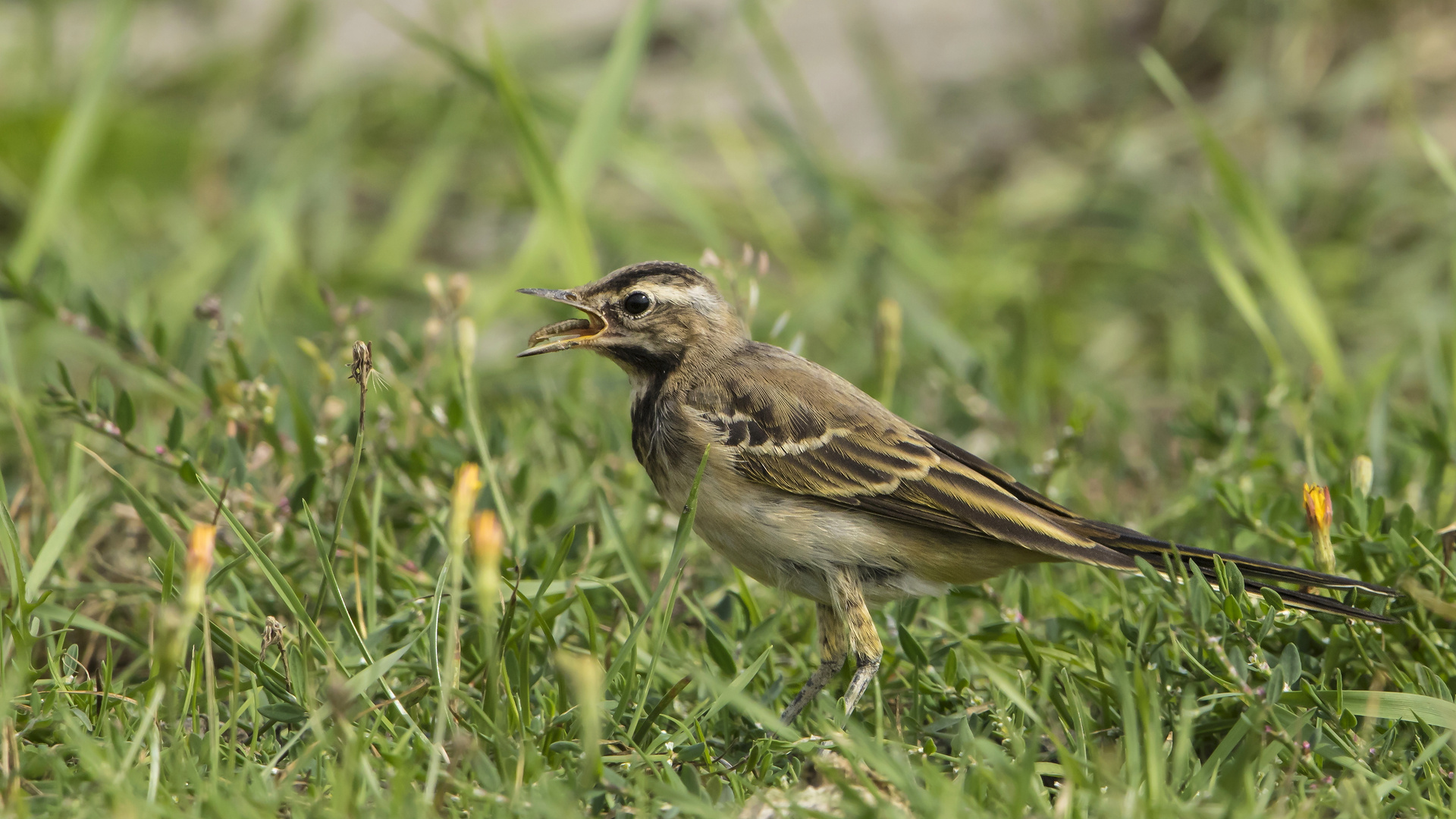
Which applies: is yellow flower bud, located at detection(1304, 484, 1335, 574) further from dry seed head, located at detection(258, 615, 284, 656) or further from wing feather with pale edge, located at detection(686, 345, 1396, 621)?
dry seed head, located at detection(258, 615, 284, 656)

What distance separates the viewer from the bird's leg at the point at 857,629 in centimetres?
368

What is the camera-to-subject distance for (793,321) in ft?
22.2

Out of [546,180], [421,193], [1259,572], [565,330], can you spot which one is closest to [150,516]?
[565,330]

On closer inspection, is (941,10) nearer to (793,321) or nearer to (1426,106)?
(1426,106)

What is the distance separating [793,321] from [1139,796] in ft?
13.6

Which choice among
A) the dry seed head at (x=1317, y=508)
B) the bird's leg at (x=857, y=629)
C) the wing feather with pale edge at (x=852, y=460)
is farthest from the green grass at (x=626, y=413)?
the wing feather with pale edge at (x=852, y=460)

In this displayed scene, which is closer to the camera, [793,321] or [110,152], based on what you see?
[793,321]

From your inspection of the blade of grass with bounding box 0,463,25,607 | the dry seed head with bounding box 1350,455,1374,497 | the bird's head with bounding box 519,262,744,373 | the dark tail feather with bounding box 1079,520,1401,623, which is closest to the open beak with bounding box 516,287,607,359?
the bird's head with bounding box 519,262,744,373

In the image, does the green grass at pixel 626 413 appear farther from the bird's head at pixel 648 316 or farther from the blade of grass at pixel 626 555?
the bird's head at pixel 648 316

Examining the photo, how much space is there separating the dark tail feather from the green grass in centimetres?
10

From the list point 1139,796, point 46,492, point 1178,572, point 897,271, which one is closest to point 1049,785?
point 1139,796

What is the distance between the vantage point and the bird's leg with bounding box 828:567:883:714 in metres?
3.68

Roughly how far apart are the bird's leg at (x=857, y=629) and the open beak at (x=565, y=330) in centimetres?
112

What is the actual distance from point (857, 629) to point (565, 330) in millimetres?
1447
